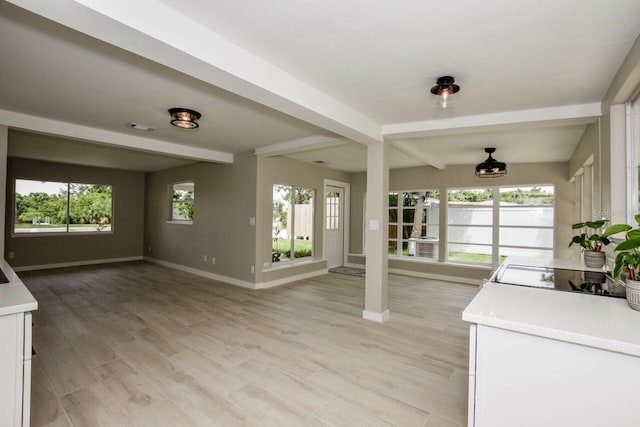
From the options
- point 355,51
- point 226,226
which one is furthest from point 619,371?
point 226,226

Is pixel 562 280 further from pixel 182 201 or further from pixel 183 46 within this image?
pixel 182 201

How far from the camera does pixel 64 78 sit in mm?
2461

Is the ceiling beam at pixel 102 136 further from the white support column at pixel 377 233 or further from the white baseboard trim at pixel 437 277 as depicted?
the white baseboard trim at pixel 437 277

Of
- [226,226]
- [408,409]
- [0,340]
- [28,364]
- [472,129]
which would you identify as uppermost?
[472,129]

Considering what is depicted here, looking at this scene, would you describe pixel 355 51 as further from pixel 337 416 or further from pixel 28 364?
pixel 28 364

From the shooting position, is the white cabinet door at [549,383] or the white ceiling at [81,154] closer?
the white cabinet door at [549,383]

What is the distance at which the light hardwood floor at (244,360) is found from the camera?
1.99m

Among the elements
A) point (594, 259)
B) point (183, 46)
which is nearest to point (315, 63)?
point (183, 46)

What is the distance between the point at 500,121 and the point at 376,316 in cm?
259

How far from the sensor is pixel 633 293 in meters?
1.39

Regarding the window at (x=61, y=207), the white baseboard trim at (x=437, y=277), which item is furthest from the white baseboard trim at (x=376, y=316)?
the window at (x=61, y=207)

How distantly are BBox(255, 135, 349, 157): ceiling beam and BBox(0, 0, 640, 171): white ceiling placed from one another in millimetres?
288

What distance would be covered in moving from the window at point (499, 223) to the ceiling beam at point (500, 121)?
3311 millimetres

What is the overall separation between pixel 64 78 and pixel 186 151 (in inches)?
97.6
